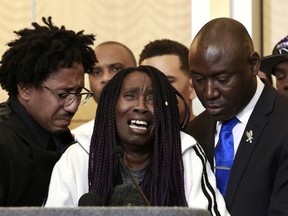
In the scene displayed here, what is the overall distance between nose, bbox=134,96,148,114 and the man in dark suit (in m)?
0.20

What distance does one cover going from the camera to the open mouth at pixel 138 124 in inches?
91.7

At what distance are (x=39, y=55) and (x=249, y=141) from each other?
0.93 metres

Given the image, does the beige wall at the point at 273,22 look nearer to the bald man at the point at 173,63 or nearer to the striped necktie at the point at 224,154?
the bald man at the point at 173,63

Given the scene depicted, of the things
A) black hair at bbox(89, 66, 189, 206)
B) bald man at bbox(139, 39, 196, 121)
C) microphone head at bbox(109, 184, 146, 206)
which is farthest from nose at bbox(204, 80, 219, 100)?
bald man at bbox(139, 39, 196, 121)

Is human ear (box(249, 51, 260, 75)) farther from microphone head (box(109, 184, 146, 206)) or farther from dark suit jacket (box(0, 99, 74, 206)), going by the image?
dark suit jacket (box(0, 99, 74, 206))

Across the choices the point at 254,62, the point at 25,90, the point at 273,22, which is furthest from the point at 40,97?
the point at 273,22

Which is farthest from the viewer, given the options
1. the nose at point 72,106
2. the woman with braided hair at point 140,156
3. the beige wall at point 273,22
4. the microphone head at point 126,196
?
the beige wall at point 273,22

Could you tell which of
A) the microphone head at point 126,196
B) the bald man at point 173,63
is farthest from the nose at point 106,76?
the microphone head at point 126,196

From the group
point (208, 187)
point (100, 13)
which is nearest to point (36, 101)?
point (208, 187)

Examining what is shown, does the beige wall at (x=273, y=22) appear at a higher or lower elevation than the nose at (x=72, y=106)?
higher

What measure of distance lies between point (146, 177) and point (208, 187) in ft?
0.70

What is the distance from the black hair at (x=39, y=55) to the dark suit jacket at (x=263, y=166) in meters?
0.81

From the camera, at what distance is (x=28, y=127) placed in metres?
2.73

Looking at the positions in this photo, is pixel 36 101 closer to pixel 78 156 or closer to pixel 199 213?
pixel 78 156
